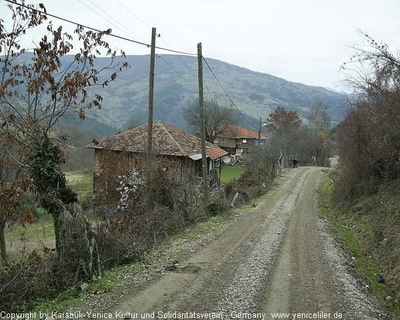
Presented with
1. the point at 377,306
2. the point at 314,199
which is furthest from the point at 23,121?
the point at 314,199

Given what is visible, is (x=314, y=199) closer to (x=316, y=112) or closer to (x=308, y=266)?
(x=308, y=266)

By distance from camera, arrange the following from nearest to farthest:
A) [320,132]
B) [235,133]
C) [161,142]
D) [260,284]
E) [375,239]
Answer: [260,284] → [375,239] → [161,142] → [235,133] → [320,132]

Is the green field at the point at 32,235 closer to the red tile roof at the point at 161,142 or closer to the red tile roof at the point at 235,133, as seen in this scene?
the red tile roof at the point at 161,142

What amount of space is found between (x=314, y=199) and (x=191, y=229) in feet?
48.7

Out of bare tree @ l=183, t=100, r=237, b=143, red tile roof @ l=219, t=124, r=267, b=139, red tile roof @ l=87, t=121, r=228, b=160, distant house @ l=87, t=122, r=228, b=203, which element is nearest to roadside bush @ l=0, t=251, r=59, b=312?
distant house @ l=87, t=122, r=228, b=203

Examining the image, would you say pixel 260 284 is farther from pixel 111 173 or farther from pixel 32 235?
pixel 32 235

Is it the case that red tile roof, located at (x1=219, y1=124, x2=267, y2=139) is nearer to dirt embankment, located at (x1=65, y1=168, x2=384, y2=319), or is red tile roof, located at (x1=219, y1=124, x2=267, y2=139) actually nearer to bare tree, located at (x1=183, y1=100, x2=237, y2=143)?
bare tree, located at (x1=183, y1=100, x2=237, y2=143)

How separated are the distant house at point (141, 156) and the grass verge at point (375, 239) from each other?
780 cm

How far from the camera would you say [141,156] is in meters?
21.0

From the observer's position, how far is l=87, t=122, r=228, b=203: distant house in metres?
21.1

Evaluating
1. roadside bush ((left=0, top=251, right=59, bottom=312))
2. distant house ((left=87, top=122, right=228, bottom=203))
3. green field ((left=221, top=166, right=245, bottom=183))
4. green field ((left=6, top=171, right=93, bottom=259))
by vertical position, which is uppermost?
distant house ((left=87, top=122, right=228, bottom=203))

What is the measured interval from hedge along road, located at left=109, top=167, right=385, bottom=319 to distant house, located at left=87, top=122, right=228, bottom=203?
845 centimetres

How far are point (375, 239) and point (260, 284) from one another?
20.3 feet

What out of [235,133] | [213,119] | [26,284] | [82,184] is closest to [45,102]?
[26,284]
